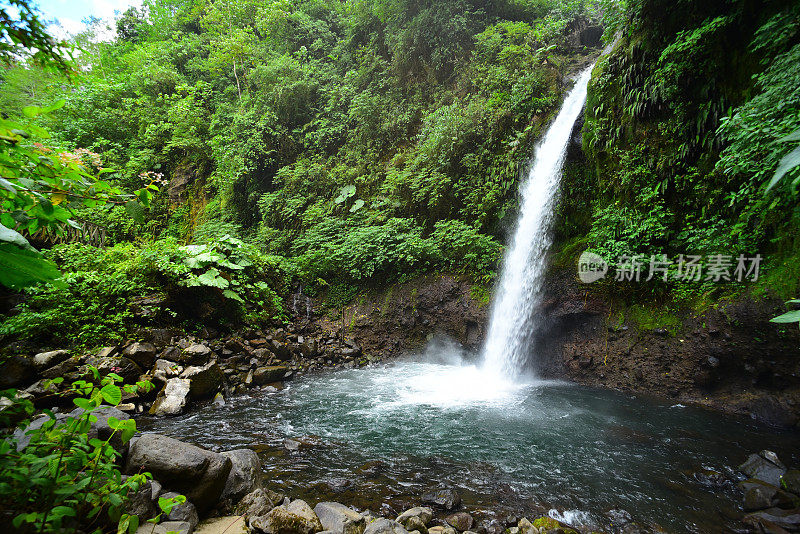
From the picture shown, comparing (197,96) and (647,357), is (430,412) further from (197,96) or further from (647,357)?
(197,96)

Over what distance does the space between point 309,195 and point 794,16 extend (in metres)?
11.3

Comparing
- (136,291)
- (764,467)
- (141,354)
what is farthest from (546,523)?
(136,291)

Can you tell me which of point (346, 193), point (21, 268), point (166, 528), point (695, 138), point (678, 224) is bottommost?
point (166, 528)

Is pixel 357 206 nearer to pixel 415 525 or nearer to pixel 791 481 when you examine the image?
pixel 415 525

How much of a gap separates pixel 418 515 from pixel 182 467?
2015 mm

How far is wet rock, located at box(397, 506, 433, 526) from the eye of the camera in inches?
115

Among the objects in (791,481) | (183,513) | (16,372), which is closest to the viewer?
(183,513)

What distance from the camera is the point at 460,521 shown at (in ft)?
9.95

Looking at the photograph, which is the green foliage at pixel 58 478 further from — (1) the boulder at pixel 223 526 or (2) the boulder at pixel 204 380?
(2) the boulder at pixel 204 380

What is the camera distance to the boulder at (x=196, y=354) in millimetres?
6148

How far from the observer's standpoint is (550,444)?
449cm

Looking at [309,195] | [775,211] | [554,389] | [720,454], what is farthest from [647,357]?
[309,195]

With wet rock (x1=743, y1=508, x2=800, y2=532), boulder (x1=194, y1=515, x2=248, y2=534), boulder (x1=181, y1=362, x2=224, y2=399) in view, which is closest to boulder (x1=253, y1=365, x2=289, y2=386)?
boulder (x1=181, y1=362, x2=224, y2=399)

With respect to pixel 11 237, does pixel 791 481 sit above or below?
below
